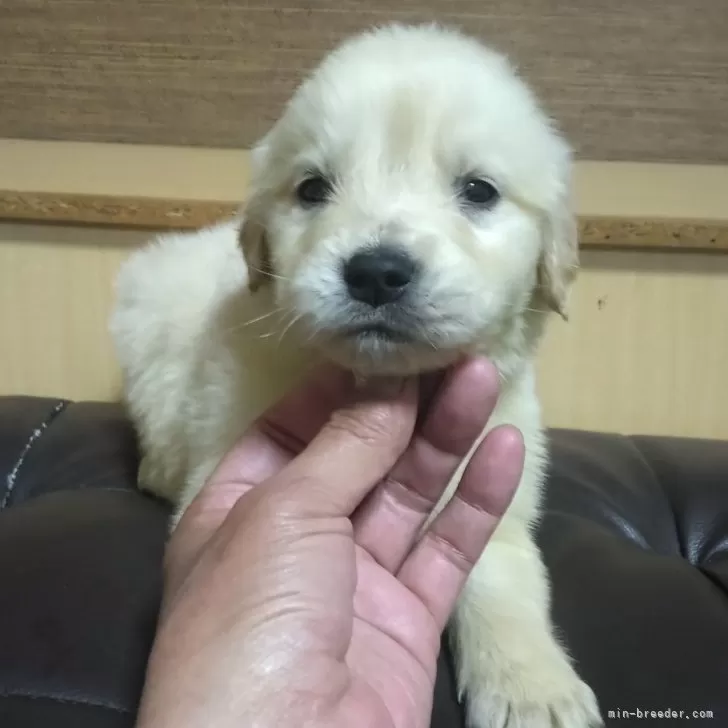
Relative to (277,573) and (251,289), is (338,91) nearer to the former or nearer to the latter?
(251,289)

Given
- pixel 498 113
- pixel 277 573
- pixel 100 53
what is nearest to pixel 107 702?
pixel 277 573

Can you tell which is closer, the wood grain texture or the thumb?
the thumb

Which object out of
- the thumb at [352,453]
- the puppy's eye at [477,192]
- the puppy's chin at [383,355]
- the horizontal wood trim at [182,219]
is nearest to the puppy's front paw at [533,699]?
the thumb at [352,453]

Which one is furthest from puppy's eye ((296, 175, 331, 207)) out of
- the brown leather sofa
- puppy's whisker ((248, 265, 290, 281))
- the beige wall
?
the beige wall

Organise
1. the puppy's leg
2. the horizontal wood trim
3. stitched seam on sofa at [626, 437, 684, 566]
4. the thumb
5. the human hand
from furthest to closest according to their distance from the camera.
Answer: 1. the horizontal wood trim
2. stitched seam on sofa at [626, 437, 684, 566]
3. the puppy's leg
4. the thumb
5. the human hand

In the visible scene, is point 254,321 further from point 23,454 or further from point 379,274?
point 23,454

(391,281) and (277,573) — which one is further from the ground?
(391,281)

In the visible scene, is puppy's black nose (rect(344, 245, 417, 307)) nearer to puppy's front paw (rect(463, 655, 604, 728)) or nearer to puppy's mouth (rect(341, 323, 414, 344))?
puppy's mouth (rect(341, 323, 414, 344))

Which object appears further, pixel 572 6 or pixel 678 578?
pixel 572 6
